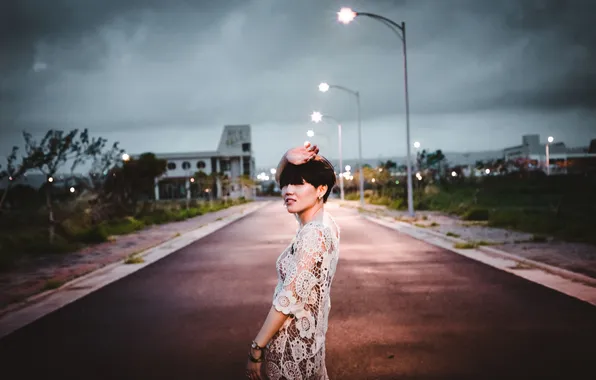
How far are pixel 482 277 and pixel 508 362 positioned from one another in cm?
517

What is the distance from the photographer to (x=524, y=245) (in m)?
14.6

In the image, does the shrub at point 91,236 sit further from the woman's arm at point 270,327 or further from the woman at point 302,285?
the woman's arm at point 270,327

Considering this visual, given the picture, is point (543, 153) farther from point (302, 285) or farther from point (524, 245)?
point (302, 285)

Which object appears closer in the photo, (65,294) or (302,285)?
(302,285)

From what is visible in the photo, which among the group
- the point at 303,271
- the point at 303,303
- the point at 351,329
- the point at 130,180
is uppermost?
the point at 130,180

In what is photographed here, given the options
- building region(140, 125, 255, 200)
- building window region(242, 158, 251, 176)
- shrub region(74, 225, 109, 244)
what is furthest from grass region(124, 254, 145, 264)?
building window region(242, 158, 251, 176)

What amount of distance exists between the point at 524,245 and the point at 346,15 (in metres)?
11.0

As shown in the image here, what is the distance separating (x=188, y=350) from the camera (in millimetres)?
6012

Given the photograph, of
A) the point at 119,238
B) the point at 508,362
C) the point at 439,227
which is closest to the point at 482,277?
the point at 508,362

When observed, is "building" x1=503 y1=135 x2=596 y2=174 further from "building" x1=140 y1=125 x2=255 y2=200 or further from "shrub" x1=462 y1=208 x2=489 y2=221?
"shrub" x1=462 y1=208 x2=489 y2=221

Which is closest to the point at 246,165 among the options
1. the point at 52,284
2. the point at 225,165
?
the point at 225,165

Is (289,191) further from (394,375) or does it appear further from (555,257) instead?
(555,257)

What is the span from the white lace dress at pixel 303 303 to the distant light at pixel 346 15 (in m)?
19.2

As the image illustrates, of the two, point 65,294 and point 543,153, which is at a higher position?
point 543,153
